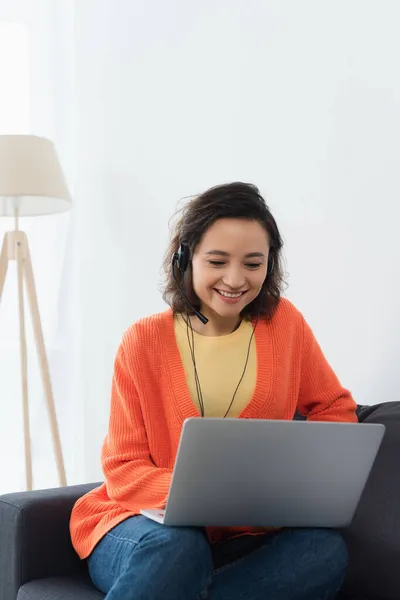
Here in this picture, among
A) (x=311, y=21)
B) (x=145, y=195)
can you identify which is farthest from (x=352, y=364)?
(x=145, y=195)

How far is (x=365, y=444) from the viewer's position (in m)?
1.48

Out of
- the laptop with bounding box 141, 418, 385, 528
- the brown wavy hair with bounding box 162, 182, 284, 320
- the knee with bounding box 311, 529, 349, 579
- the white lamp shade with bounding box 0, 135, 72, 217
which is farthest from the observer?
the white lamp shade with bounding box 0, 135, 72, 217

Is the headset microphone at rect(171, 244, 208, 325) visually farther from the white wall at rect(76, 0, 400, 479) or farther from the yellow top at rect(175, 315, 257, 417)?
the white wall at rect(76, 0, 400, 479)

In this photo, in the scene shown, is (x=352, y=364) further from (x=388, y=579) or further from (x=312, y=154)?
(x=388, y=579)

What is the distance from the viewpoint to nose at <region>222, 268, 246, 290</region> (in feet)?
5.69

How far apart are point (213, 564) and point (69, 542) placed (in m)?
0.41

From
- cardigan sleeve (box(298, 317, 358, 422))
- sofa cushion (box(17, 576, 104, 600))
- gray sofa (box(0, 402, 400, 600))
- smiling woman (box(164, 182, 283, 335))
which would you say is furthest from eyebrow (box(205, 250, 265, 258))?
sofa cushion (box(17, 576, 104, 600))

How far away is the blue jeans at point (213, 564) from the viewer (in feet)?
4.69

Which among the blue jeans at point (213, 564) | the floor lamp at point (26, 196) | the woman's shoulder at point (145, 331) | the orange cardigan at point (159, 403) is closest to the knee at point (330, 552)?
the blue jeans at point (213, 564)

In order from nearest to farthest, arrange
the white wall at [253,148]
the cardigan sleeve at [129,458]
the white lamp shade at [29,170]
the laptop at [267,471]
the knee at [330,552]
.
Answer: the laptop at [267,471] < the knee at [330,552] < the cardigan sleeve at [129,458] < the white wall at [253,148] < the white lamp shade at [29,170]

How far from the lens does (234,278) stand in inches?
68.2

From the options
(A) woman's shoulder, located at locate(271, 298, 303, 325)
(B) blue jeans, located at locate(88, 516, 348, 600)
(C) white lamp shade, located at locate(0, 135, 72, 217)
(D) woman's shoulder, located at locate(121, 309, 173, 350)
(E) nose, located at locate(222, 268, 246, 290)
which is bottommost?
(B) blue jeans, located at locate(88, 516, 348, 600)

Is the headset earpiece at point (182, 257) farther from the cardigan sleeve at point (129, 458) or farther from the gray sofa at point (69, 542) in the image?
the gray sofa at point (69, 542)

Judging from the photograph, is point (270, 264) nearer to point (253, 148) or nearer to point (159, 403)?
point (159, 403)
